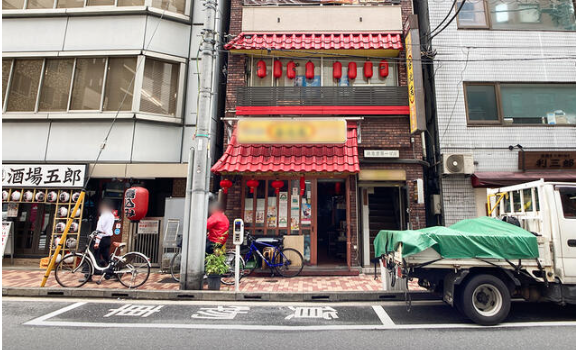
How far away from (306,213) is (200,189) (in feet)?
12.6

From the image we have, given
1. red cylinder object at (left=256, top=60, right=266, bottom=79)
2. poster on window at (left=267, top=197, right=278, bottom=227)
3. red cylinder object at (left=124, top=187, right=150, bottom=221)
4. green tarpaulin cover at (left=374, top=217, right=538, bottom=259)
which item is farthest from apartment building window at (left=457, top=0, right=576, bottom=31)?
red cylinder object at (left=124, top=187, right=150, bottom=221)

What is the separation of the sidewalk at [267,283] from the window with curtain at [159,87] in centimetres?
553

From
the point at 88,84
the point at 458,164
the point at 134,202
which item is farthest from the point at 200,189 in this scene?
the point at 458,164

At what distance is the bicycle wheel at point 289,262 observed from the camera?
9.02m

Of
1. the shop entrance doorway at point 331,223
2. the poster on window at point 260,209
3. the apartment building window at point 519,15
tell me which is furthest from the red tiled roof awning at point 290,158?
the apartment building window at point 519,15

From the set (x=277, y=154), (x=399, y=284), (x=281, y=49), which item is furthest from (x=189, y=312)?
(x=281, y=49)

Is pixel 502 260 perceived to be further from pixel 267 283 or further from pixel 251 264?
pixel 251 264

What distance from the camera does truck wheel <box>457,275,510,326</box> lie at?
17.1ft

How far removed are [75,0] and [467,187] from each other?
1518 centimetres

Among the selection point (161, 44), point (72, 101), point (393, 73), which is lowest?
point (72, 101)

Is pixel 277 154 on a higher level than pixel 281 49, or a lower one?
lower

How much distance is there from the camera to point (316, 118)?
9.91m

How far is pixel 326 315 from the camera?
581cm

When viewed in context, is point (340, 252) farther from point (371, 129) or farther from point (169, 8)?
point (169, 8)
